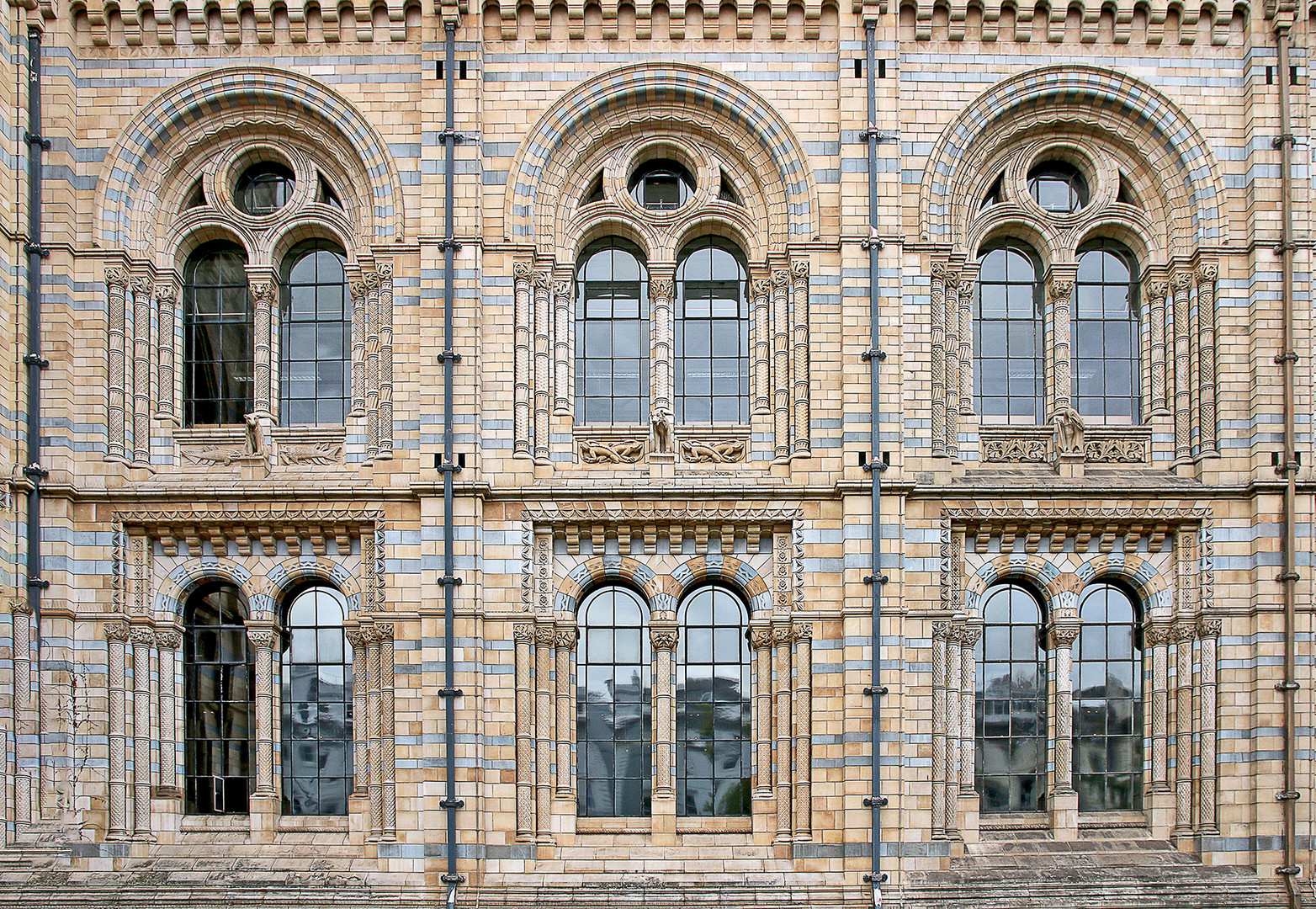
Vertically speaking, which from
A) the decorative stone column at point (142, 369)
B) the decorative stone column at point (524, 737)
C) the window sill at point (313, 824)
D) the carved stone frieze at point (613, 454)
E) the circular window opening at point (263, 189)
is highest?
the circular window opening at point (263, 189)

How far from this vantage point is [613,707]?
52.1 feet

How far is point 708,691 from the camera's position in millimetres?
15914

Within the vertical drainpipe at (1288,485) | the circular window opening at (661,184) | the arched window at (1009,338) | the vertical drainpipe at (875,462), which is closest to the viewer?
the vertical drainpipe at (875,462)

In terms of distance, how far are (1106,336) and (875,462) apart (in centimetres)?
481

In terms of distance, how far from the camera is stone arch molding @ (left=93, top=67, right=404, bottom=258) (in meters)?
16.1

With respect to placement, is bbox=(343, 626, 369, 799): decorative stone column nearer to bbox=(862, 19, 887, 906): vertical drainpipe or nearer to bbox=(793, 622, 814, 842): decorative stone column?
bbox=(793, 622, 814, 842): decorative stone column

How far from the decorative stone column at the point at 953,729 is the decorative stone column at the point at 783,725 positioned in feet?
7.56

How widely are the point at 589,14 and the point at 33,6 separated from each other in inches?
330

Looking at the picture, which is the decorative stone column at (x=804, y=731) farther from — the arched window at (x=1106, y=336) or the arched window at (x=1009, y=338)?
the arched window at (x=1106, y=336)

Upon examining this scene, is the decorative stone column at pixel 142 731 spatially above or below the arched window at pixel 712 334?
below

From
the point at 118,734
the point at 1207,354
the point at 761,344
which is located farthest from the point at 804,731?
the point at 118,734

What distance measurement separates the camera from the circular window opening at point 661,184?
1672 centimetres

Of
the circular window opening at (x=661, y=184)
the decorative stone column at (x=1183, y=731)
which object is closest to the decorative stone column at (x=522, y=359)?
the circular window opening at (x=661, y=184)

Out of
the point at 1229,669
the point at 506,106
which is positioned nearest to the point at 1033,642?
the point at 1229,669
